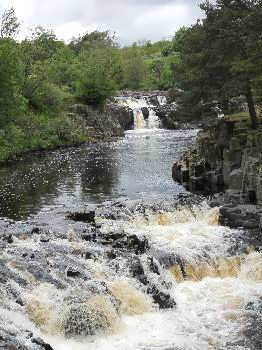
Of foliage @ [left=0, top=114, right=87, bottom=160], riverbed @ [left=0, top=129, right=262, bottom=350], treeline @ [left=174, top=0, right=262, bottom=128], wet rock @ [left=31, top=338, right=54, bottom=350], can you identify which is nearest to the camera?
wet rock @ [left=31, top=338, right=54, bottom=350]

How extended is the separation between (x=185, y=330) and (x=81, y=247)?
7.99 metres

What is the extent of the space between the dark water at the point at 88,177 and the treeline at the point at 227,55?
8.17m

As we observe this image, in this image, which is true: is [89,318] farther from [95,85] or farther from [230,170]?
[95,85]

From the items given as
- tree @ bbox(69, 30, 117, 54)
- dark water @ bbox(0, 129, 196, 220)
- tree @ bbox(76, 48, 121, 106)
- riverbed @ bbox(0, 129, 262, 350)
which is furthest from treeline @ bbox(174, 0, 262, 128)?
tree @ bbox(69, 30, 117, 54)

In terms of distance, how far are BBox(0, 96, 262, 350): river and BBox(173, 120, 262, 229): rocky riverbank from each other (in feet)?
4.73

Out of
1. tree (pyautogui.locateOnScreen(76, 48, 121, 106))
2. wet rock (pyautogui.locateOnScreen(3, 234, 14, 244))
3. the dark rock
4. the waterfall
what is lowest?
the dark rock

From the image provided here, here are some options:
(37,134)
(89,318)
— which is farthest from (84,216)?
(37,134)

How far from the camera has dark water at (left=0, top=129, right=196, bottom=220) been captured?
3681 cm

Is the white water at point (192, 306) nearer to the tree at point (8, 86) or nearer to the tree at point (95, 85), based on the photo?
the tree at point (8, 86)

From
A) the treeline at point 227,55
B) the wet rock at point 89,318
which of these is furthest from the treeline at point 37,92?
the wet rock at point 89,318

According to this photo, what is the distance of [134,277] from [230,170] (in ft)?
55.8

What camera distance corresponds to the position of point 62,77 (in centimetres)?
10250

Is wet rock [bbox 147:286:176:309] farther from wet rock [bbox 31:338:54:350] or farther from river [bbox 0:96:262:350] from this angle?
wet rock [bbox 31:338:54:350]

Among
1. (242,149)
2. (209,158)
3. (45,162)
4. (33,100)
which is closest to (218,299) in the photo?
(242,149)
